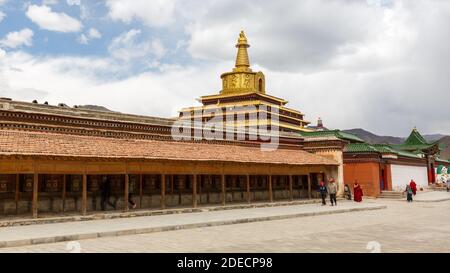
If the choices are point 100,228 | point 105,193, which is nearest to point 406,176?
point 105,193

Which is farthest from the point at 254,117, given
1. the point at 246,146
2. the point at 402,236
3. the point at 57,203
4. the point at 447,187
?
the point at 402,236

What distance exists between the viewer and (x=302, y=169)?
1219 inches

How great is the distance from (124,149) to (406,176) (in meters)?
34.7

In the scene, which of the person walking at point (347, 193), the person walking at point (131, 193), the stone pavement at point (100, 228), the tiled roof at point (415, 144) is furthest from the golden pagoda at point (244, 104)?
the stone pavement at point (100, 228)

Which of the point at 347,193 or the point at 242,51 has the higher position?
the point at 242,51

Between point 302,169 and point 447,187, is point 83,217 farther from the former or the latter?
point 447,187

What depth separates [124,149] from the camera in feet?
70.1

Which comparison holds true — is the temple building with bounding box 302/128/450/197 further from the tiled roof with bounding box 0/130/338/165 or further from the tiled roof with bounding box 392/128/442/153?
the tiled roof with bounding box 0/130/338/165

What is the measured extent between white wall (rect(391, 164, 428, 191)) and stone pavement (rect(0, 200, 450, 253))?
26855 mm

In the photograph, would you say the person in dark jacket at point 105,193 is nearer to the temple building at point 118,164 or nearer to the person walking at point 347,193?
the temple building at point 118,164

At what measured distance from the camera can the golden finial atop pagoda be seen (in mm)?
48100

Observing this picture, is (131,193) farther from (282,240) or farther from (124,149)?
(282,240)

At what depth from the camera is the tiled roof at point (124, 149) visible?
59.1ft

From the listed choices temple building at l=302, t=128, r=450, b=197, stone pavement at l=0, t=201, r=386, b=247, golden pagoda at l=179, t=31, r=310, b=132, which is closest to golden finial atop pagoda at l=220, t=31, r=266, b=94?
golden pagoda at l=179, t=31, r=310, b=132
